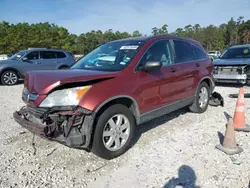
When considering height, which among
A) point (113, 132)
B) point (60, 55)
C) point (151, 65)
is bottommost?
point (113, 132)

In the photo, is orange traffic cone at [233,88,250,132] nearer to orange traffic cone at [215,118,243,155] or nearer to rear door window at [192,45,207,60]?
orange traffic cone at [215,118,243,155]

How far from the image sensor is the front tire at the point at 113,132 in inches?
120

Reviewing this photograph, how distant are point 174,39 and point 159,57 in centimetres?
79

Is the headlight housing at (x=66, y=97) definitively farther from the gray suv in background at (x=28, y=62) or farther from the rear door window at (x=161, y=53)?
the gray suv in background at (x=28, y=62)

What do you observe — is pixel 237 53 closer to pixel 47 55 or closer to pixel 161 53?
pixel 161 53

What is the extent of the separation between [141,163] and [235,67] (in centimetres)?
713

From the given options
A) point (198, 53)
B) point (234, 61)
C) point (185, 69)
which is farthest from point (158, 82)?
point (234, 61)

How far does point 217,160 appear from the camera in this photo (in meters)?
3.24

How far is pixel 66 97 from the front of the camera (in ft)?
9.64

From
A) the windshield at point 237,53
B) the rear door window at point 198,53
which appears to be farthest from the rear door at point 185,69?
the windshield at point 237,53

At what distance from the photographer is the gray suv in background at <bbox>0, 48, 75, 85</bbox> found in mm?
10680

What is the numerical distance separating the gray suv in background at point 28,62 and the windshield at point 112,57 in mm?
7696

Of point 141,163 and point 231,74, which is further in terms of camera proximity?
point 231,74

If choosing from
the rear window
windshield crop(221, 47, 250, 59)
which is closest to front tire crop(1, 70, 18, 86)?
the rear window
